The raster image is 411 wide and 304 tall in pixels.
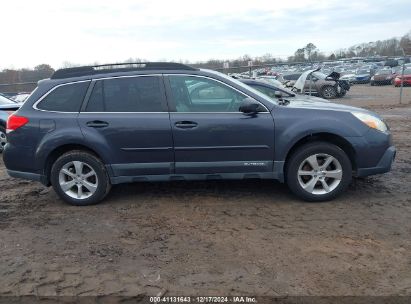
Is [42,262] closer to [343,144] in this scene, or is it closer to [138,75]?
[138,75]

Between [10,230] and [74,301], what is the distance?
76.6 inches

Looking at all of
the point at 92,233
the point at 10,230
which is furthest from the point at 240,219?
the point at 10,230

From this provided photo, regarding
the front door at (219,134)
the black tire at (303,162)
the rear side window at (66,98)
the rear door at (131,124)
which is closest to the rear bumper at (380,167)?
the black tire at (303,162)

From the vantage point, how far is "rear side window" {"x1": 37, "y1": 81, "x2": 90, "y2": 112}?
5.43 metres

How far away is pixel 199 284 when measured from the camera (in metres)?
3.48

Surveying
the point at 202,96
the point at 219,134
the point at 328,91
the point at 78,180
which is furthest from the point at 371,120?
the point at 328,91

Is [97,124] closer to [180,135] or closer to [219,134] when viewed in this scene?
[180,135]

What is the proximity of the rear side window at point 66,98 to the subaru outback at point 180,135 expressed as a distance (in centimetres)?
1

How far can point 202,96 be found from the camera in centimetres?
543

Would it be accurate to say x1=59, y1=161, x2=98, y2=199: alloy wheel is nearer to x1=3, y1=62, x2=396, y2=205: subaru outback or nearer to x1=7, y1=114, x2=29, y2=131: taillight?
x1=3, y1=62, x2=396, y2=205: subaru outback

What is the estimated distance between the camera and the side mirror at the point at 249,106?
16.9ft

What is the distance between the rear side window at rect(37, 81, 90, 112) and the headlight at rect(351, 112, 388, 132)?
11.2 feet

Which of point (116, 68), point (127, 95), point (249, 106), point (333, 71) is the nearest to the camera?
point (249, 106)

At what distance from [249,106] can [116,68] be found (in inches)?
71.2
